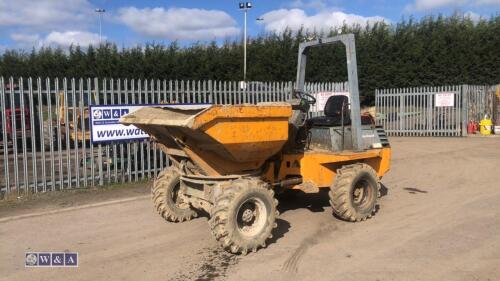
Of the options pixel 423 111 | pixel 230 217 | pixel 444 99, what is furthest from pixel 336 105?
pixel 423 111

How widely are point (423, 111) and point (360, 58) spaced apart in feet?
24.9

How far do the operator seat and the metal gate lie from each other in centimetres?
1319

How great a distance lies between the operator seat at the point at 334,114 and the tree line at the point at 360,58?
787 inches

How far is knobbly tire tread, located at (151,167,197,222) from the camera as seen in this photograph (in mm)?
6746

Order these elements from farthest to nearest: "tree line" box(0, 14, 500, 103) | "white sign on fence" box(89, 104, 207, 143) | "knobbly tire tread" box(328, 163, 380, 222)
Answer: "tree line" box(0, 14, 500, 103), "white sign on fence" box(89, 104, 207, 143), "knobbly tire tread" box(328, 163, 380, 222)

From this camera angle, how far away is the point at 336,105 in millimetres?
7184

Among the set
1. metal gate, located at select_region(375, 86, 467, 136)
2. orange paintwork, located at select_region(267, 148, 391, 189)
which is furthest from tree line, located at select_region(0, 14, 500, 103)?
orange paintwork, located at select_region(267, 148, 391, 189)

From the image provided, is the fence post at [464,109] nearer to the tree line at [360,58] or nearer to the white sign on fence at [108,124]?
the tree line at [360,58]

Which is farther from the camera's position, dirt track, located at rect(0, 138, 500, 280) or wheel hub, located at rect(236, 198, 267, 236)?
wheel hub, located at rect(236, 198, 267, 236)

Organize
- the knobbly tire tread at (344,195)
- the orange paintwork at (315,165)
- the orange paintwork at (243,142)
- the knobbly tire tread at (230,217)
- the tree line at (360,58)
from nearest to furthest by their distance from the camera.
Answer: the orange paintwork at (243,142), the knobbly tire tread at (230,217), the knobbly tire tread at (344,195), the orange paintwork at (315,165), the tree line at (360,58)

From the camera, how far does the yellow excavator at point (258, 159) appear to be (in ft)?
17.5

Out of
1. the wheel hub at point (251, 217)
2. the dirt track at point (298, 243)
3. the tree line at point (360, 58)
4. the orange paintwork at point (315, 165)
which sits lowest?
the dirt track at point (298, 243)

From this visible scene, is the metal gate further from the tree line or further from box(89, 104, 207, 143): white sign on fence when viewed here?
box(89, 104, 207, 143): white sign on fence

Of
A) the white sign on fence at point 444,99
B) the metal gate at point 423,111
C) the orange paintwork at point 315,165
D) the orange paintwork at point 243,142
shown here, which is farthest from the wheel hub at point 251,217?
the white sign on fence at point 444,99
